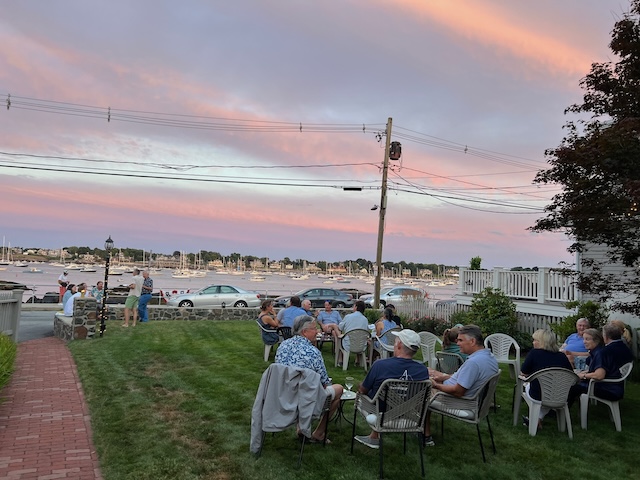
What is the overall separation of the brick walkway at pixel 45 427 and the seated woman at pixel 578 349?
634 cm

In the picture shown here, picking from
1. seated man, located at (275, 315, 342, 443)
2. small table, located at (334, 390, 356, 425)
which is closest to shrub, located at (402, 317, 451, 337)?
small table, located at (334, 390, 356, 425)

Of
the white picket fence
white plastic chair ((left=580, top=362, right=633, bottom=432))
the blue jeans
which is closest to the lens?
white plastic chair ((left=580, top=362, right=633, bottom=432))

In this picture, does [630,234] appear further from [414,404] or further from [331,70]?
[331,70]

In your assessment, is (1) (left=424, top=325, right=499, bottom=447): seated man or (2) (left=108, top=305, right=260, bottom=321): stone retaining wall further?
(2) (left=108, top=305, right=260, bottom=321): stone retaining wall

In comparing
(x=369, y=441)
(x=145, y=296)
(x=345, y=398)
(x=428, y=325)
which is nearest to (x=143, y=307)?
(x=145, y=296)

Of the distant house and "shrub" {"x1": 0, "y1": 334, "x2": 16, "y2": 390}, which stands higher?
the distant house

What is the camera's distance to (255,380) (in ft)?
24.8

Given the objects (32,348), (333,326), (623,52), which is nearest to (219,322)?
(32,348)

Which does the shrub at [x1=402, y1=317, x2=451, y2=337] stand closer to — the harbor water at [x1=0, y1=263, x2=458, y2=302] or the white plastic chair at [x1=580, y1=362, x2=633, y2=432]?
the white plastic chair at [x1=580, y1=362, x2=633, y2=432]

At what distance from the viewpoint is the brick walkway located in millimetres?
4191

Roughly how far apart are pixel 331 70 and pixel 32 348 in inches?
502

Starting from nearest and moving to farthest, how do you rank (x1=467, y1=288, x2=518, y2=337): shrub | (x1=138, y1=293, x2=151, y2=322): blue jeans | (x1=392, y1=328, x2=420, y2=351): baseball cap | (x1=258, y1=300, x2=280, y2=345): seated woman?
1. (x1=392, y1=328, x2=420, y2=351): baseball cap
2. (x1=258, y1=300, x2=280, y2=345): seated woman
3. (x1=467, y1=288, x2=518, y2=337): shrub
4. (x1=138, y1=293, x2=151, y2=322): blue jeans

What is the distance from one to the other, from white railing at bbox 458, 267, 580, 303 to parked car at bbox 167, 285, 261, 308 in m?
9.62

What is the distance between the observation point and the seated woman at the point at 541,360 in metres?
5.28
